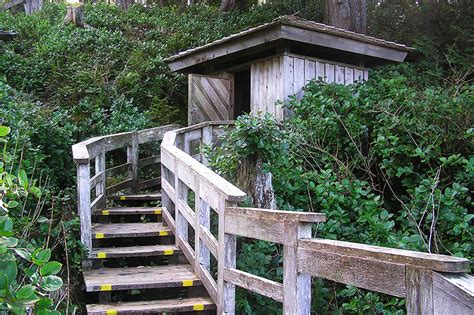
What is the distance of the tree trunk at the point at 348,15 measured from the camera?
1406 cm

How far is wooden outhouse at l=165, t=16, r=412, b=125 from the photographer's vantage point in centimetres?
984

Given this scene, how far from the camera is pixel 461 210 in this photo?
6539 mm

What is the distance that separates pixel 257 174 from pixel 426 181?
202 cm

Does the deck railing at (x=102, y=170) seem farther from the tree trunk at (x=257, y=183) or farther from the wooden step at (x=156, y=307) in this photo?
the tree trunk at (x=257, y=183)

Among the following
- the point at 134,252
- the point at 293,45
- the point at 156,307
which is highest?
the point at 293,45

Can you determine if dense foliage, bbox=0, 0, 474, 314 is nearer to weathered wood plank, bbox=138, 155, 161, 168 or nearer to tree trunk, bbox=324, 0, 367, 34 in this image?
weathered wood plank, bbox=138, 155, 161, 168

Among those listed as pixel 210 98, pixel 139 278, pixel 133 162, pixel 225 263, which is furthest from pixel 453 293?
pixel 210 98

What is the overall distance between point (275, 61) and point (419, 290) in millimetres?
7755

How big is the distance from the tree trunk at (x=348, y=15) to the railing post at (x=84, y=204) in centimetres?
904

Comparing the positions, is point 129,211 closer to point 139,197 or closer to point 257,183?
point 139,197

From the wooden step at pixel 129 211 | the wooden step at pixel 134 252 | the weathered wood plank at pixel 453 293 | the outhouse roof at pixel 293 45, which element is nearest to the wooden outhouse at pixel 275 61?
the outhouse roof at pixel 293 45

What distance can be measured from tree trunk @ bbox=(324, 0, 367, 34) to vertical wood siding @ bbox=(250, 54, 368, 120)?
3364mm

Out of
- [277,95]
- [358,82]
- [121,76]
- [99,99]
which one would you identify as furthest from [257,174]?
[121,76]

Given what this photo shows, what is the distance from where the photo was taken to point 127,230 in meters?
7.35
